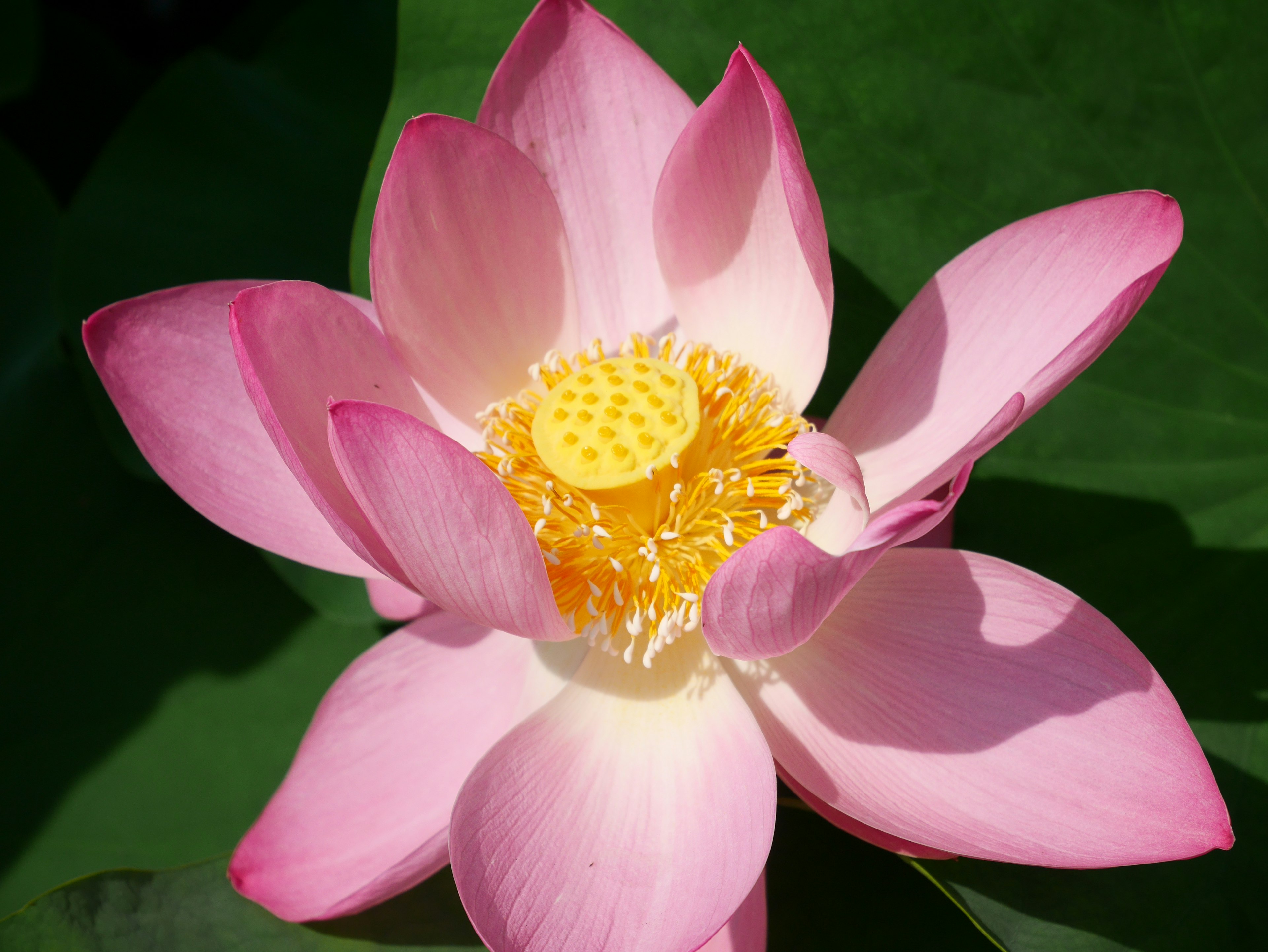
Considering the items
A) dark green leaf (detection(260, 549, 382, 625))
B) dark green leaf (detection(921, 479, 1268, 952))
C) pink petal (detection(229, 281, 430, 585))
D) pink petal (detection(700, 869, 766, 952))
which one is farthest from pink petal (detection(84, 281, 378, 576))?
dark green leaf (detection(921, 479, 1268, 952))

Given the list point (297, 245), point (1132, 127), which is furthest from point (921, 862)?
point (297, 245)

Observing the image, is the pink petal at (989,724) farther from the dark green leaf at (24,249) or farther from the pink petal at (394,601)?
the dark green leaf at (24,249)

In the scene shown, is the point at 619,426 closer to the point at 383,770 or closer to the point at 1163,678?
the point at 383,770

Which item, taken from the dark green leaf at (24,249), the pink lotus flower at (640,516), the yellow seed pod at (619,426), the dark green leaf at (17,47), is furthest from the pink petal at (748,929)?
the dark green leaf at (17,47)

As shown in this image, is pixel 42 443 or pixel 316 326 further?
pixel 42 443

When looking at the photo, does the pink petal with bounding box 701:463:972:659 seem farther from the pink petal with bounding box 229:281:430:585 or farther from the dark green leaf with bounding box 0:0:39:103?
the dark green leaf with bounding box 0:0:39:103

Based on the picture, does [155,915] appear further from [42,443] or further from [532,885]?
[42,443]
